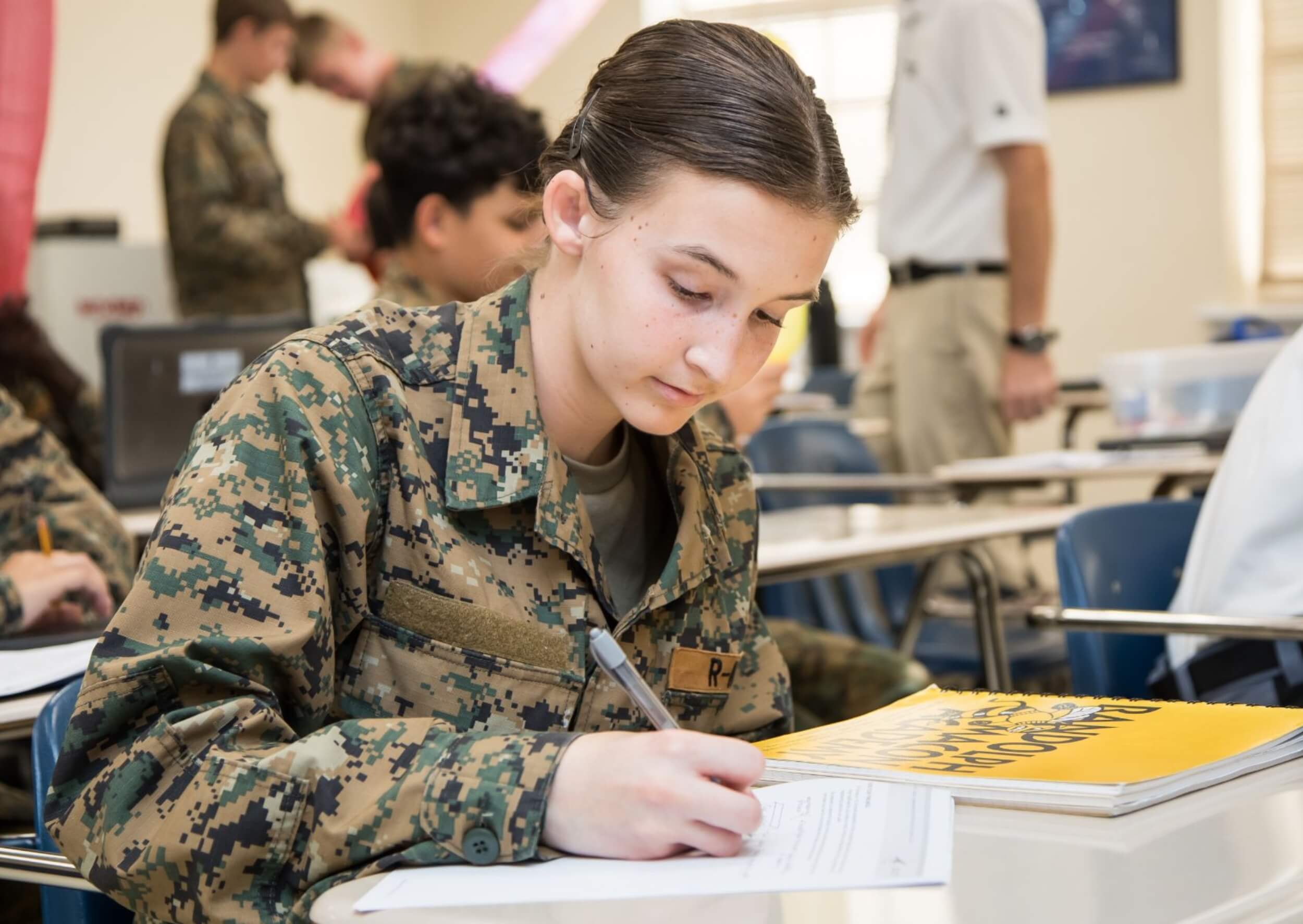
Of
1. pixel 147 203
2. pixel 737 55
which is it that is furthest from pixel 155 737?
pixel 147 203

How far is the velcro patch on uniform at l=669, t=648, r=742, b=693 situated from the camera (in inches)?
42.5

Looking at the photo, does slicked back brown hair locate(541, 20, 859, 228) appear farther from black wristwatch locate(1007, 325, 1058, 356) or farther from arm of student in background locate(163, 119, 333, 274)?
arm of student in background locate(163, 119, 333, 274)

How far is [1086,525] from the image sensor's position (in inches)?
62.8

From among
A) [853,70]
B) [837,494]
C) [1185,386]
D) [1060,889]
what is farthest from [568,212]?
[853,70]

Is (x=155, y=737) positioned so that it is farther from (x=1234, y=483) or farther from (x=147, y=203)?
(x=147, y=203)

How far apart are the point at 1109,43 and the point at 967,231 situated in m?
3.70

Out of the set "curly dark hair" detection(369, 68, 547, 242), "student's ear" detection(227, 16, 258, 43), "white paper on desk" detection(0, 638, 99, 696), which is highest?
"student's ear" detection(227, 16, 258, 43)

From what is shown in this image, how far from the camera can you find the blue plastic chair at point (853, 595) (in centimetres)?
253

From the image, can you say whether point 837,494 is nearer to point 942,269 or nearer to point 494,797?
point 942,269

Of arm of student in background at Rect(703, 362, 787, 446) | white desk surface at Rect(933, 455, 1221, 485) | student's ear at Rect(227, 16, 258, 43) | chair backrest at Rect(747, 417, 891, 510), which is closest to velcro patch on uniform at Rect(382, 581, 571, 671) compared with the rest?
arm of student in background at Rect(703, 362, 787, 446)

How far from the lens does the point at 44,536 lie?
164cm

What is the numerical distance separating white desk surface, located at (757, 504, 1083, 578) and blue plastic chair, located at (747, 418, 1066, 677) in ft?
0.82

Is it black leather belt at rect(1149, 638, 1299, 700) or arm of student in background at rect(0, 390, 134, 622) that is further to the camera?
arm of student in background at rect(0, 390, 134, 622)

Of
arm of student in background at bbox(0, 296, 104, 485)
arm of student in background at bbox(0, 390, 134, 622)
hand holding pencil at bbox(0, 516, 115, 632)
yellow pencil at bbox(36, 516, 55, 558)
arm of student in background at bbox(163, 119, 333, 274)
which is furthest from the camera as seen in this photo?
arm of student in background at bbox(163, 119, 333, 274)
